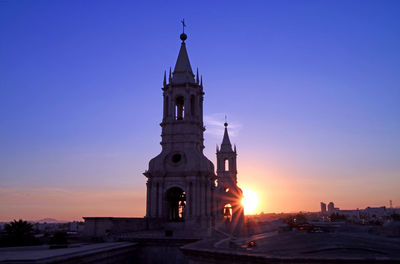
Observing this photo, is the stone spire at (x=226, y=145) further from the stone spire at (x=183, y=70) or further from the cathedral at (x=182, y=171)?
the stone spire at (x=183, y=70)

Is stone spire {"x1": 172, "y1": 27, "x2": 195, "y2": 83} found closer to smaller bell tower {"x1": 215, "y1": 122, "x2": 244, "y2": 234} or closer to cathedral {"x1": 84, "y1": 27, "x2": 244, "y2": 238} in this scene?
cathedral {"x1": 84, "y1": 27, "x2": 244, "y2": 238}

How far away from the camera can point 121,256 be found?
25.4m

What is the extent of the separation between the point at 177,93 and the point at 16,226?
22.8 meters

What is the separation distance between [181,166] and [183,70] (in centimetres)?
1271

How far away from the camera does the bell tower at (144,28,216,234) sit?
135 feet

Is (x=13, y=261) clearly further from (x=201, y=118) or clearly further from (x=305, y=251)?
(x=201, y=118)

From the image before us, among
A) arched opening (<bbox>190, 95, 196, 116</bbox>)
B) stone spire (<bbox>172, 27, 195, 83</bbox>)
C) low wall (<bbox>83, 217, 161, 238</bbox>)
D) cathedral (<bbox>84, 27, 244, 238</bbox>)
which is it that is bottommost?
low wall (<bbox>83, 217, 161, 238</bbox>)

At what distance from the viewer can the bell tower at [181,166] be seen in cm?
4122

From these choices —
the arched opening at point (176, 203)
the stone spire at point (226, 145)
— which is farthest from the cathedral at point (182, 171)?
the stone spire at point (226, 145)

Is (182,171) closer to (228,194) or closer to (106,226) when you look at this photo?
(106,226)

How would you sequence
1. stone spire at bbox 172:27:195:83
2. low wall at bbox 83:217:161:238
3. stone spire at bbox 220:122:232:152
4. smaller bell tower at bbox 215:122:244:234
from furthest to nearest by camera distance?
stone spire at bbox 220:122:232:152 → smaller bell tower at bbox 215:122:244:234 → stone spire at bbox 172:27:195:83 → low wall at bbox 83:217:161:238

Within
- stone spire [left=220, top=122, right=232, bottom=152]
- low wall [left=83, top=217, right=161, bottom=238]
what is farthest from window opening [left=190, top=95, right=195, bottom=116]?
stone spire [left=220, top=122, right=232, bottom=152]

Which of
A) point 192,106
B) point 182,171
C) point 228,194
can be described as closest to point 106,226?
point 182,171

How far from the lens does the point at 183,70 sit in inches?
1866
